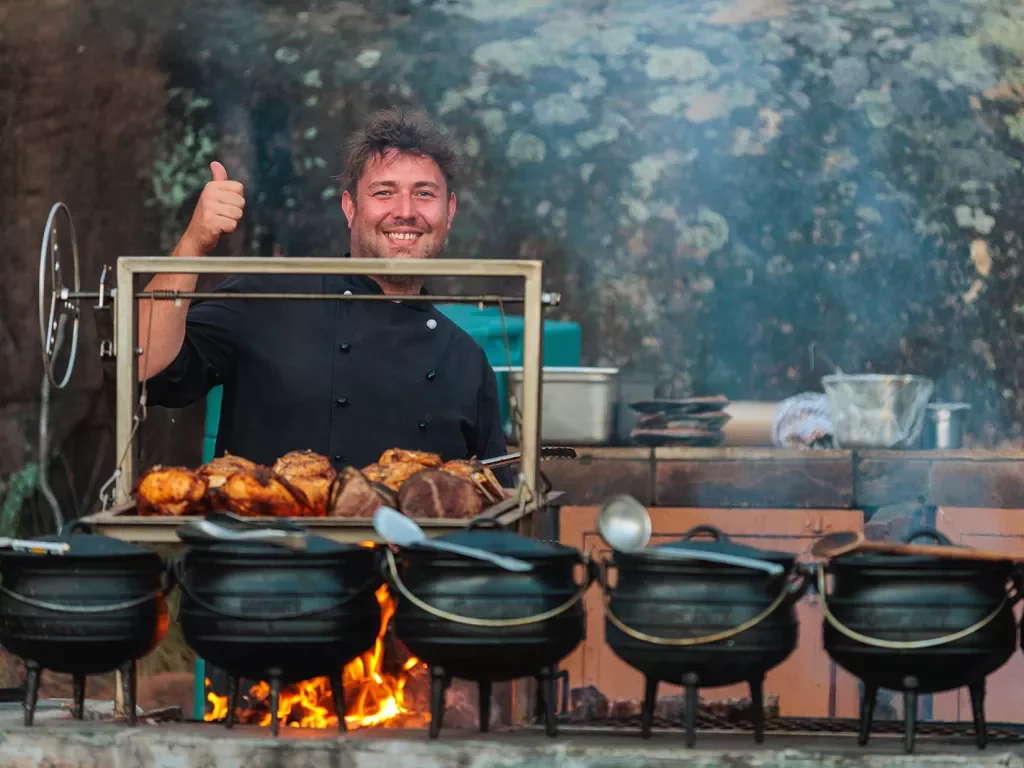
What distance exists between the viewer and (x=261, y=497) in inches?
153

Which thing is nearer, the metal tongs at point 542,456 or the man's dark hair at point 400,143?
the metal tongs at point 542,456

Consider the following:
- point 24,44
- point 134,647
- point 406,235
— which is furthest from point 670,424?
point 24,44

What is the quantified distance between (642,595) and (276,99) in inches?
238

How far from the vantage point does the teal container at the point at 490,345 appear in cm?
614

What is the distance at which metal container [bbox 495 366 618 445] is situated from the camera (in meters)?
6.61

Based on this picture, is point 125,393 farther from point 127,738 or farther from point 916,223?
point 916,223

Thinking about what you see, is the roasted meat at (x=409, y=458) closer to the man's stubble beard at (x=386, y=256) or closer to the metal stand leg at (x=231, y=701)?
the metal stand leg at (x=231, y=701)

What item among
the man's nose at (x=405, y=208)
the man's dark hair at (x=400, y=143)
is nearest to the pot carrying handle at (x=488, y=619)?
the man's nose at (x=405, y=208)

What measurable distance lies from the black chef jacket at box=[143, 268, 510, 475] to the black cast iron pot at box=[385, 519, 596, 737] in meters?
1.57

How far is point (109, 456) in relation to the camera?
888cm

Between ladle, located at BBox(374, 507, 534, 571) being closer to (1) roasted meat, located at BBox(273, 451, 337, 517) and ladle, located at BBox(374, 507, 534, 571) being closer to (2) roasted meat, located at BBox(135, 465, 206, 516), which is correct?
(1) roasted meat, located at BBox(273, 451, 337, 517)

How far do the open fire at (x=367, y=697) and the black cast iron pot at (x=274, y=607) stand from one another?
0.58 meters

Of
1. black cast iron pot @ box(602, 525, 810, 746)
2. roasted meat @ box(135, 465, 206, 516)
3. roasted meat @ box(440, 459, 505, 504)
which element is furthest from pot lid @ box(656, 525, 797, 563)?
roasted meat @ box(135, 465, 206, 516)

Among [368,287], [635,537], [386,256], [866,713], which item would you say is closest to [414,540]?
[635,537]
